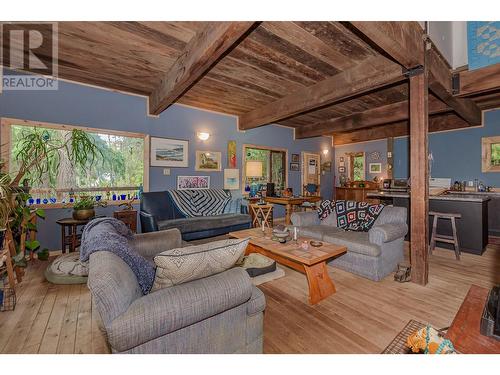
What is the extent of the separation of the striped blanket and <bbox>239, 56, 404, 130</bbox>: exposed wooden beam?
6.21 ft

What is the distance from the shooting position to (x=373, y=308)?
2.15 metres

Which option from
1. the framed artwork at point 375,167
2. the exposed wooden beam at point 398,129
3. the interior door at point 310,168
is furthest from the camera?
the framed artwork at point 375,167

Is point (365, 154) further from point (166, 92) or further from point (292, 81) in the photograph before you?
point (166, 92)

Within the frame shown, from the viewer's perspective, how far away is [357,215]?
11.4 ft

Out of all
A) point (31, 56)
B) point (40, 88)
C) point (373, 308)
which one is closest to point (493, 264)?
point (373, 308)

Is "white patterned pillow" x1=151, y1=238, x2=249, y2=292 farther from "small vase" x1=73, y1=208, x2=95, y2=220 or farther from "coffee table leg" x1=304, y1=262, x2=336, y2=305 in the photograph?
"small vase" x1=73, y1=208, x2=95, y2=220

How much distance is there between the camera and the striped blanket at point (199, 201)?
447 cm

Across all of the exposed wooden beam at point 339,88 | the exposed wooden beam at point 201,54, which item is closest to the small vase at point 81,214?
the exposed wooden beam at point 201,54

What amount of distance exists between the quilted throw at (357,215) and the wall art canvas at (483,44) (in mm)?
2479

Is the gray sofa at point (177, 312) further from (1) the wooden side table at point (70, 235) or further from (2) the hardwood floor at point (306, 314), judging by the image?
(1) the wooden side table at point (70, 235)

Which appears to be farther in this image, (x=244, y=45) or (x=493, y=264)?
(x=493, y=264)

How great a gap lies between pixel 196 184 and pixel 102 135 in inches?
78.2
